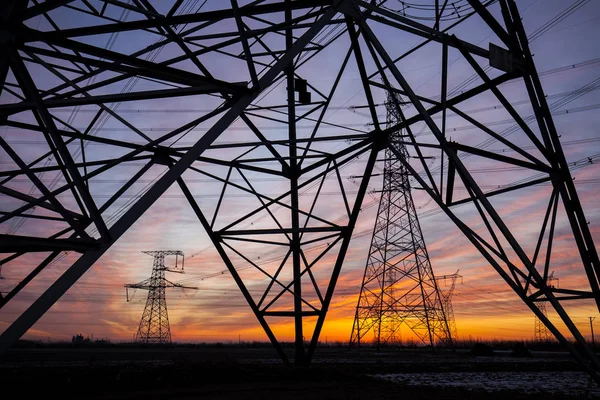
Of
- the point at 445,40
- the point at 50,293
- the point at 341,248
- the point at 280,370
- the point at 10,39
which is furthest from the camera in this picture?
the point at 341,248

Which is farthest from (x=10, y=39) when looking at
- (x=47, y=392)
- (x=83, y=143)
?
(x=47, y=392)

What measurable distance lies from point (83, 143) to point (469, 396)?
1077 cm

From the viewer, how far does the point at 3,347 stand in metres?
6.17

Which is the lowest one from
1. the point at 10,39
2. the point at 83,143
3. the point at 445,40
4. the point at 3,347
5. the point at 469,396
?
the point at 469,396

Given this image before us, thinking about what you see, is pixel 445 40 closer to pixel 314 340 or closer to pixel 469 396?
pixel 469 396

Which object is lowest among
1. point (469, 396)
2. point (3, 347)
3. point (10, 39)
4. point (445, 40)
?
point (469, 396)

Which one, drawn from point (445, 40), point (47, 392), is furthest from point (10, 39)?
point (445, 40)

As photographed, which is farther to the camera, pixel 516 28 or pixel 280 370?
pixel 280 370

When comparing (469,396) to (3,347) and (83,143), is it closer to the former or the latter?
(3,347)

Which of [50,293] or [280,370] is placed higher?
[50,293]

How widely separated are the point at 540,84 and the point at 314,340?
9.51 meters

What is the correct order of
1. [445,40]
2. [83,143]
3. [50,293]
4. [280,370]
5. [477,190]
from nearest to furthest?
1. [50,293]
2. [477,190]
3. [445,40]
4. [83,143]
5. [280,370]

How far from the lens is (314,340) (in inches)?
620

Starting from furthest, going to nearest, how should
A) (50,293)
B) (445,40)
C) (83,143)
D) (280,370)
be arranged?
(280,370)
(83,143)
(445,40)
(50,293)
